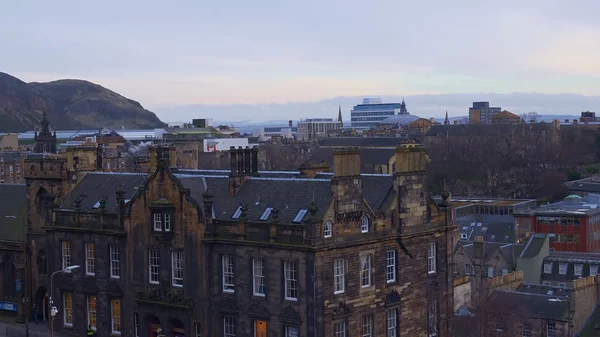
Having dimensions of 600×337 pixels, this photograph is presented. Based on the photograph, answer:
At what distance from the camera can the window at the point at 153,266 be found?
4562 cm

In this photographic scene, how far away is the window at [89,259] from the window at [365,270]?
1606 cm

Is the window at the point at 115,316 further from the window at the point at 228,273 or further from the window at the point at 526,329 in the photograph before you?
the window at the point at 526,329

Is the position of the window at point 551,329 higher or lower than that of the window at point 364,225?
lower

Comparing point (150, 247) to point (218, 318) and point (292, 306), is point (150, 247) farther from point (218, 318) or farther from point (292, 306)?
point (292, 306)

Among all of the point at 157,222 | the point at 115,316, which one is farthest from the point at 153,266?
the point at 115,316

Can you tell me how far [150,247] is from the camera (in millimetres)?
45719

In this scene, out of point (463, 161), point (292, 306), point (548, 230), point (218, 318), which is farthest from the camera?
point (463, 161)

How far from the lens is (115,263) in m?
47.6

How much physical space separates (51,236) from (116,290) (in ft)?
19.9

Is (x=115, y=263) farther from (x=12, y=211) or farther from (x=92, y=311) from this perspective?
(x=12, y=211)

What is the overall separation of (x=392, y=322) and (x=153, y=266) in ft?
A: 42.2

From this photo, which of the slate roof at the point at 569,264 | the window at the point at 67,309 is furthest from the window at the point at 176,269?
the slate roof at the point at 569,264

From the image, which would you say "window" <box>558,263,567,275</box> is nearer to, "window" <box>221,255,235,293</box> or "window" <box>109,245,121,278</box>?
"window" <box>221,255,235,293</box>

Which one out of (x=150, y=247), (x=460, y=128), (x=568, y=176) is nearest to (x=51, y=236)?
(x=150, y=247)
